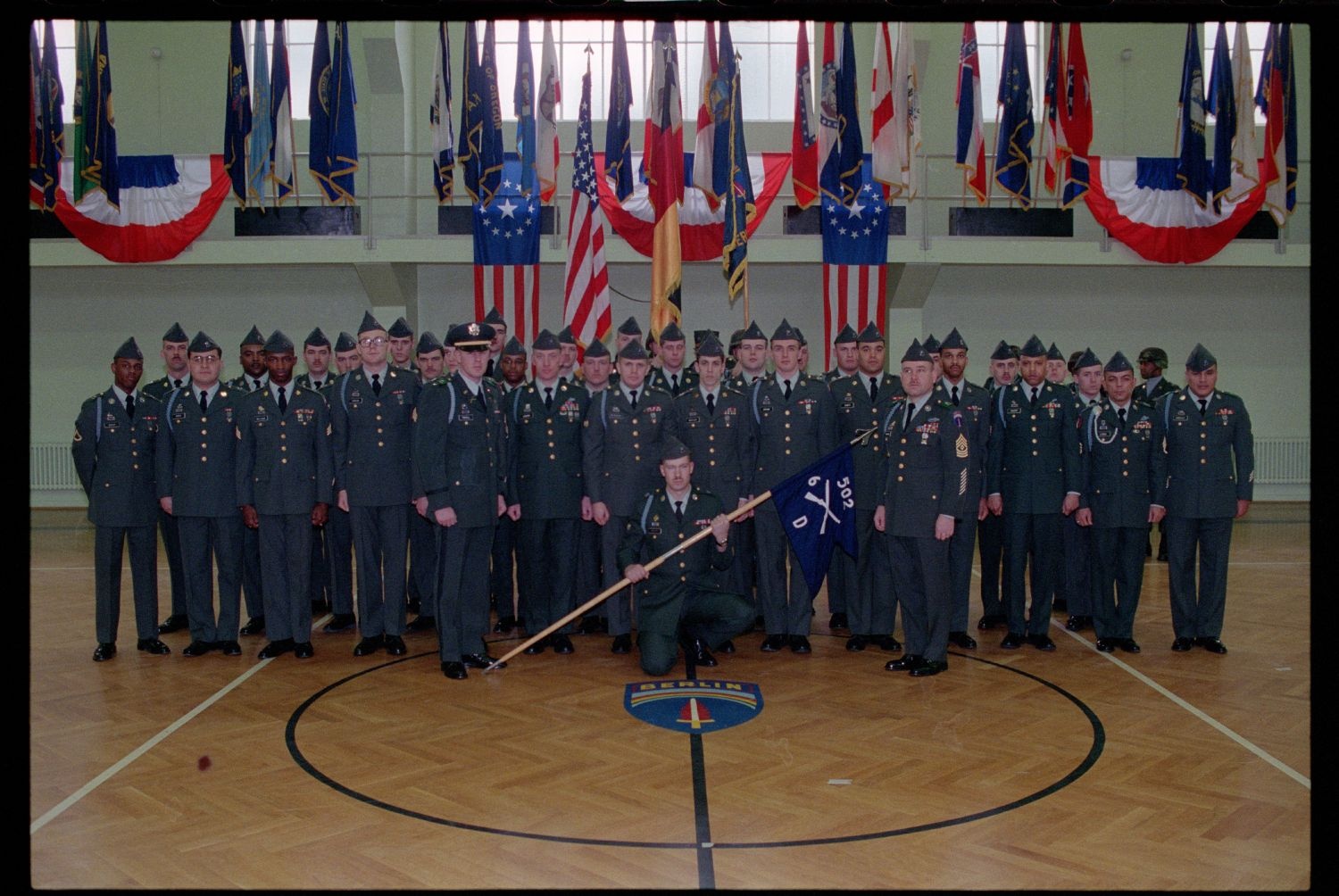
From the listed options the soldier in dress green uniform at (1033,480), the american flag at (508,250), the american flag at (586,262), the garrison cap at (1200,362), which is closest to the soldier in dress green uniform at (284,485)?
the american flag at (586,262)

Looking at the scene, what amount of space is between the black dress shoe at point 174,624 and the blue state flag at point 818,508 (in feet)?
12.2

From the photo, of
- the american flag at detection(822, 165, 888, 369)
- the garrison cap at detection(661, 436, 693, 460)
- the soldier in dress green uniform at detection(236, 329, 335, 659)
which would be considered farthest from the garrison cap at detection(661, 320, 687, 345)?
the american flag at detection(822, 165, 888, 369)

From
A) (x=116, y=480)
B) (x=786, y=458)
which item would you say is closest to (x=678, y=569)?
(x=786, y=458)

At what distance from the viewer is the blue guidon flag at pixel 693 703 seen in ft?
15.9

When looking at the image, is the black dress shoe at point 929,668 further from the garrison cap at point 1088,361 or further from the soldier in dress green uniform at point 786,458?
the garrison cap at point 1088,361

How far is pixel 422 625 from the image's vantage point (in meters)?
6.85

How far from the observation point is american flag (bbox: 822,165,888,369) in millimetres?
11906

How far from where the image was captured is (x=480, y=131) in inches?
401

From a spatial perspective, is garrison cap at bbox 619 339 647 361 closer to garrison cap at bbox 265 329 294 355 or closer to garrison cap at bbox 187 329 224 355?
garrison cap at bbox 265 329 294 355

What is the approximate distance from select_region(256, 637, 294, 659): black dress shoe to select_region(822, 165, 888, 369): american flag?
7.09 meters
